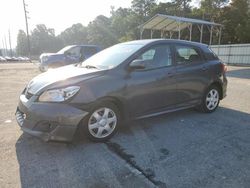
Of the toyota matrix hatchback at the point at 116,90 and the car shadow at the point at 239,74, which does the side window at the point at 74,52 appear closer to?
the toyota matrix hatchback at the point at 116,90

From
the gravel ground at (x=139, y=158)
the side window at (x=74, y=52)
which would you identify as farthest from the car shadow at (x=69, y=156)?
the side window at (x=74, y=52)

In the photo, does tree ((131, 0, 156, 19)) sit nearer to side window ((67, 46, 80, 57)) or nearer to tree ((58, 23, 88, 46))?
tree ((58, 23, 88, 46))

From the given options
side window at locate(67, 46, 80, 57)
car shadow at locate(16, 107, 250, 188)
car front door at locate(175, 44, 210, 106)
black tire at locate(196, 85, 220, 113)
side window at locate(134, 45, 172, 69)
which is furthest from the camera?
side window at locate(67, 46, 80, 57)

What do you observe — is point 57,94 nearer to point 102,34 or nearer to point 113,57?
point 113,57

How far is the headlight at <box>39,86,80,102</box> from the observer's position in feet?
10.9

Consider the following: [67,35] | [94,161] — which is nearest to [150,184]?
[94,161]

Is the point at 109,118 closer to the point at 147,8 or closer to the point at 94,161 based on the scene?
the point at 94,161

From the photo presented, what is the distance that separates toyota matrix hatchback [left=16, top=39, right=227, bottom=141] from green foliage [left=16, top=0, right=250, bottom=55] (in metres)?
31.7

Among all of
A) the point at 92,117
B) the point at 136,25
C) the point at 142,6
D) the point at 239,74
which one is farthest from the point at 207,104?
the point at 142,6

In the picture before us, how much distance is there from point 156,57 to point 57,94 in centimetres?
202

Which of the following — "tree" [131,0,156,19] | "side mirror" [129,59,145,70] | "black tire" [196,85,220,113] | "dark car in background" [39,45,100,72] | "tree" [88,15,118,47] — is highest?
"tree" [131,0,156,19]

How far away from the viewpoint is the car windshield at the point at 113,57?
13.4 ft

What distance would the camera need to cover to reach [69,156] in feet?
10.8

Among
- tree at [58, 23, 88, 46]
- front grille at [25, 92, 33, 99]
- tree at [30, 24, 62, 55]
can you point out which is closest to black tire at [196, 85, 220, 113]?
front grille at [25, 92, 33, 99]
